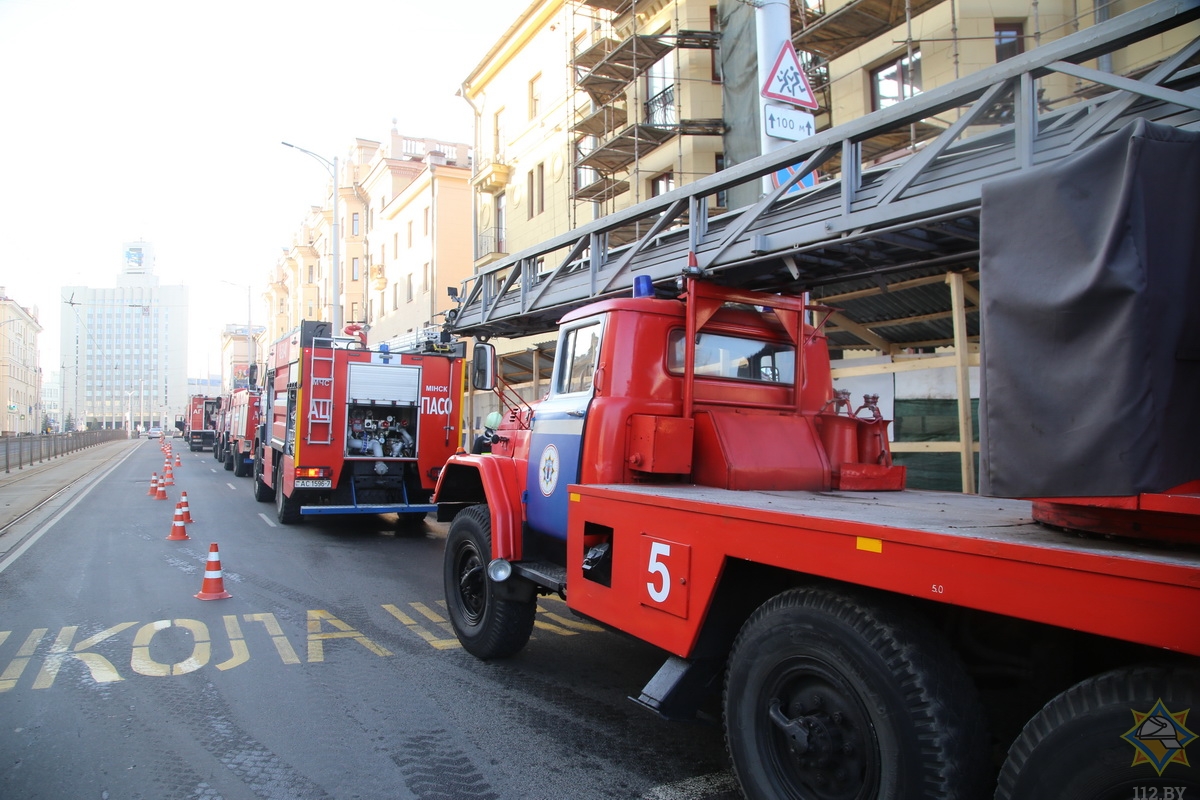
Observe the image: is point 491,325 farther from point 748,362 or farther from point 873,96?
point 873,96

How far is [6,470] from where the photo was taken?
23203 millimetres

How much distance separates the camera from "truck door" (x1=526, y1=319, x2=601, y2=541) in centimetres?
482

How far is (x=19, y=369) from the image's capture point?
76750mm

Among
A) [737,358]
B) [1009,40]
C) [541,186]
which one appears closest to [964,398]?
[737,358]

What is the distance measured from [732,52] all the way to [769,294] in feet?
20.6

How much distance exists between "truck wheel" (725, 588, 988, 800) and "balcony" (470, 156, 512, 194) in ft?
84.2

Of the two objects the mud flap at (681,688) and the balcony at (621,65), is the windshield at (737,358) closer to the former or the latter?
the mud flap at (681,688)

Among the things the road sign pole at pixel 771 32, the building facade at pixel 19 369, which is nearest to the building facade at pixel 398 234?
the road sign pole at pixel 771 32

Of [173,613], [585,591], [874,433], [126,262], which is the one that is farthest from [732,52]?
[126,262]

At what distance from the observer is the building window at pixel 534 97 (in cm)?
2534

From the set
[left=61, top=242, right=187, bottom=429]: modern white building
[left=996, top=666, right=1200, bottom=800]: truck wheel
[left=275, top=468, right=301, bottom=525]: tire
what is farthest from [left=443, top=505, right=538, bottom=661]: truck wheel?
[left=61, top=242, right=187, bottom=429]: modern white building

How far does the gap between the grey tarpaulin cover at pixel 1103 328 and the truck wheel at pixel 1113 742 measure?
0.50 m

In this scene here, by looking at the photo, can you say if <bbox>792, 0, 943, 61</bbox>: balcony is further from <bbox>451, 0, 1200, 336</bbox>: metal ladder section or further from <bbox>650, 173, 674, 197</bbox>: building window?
<bbox>451, 0, 1200, 336</bbox>: metal ladder section

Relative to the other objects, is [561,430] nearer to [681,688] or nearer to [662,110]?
[681,688]
